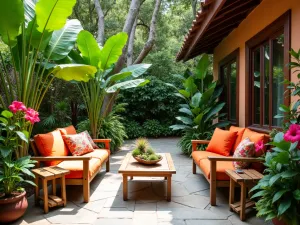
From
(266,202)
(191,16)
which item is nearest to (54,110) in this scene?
(266,202)

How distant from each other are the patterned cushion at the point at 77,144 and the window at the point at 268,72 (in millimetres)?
3119

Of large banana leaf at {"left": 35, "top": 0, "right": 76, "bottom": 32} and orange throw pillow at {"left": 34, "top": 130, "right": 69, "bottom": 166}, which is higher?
large banana leaf at {"left": 35, "top": 0, "right": 76, "bottom": 32}

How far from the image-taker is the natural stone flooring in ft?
9.21

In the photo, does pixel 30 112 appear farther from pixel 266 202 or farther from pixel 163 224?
pixel 266 202

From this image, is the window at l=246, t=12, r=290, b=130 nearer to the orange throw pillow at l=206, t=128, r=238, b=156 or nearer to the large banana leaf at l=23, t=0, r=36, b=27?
the orange throw pillow at l=206, t=128, r=238, b=156

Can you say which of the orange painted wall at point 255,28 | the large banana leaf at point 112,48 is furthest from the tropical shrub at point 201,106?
the large banana leaf at point 112,48

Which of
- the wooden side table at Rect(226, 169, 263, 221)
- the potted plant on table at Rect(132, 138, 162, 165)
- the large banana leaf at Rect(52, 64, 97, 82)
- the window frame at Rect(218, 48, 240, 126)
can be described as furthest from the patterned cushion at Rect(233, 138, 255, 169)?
the large banana leaf at Rect(52, 64, 97, 82)

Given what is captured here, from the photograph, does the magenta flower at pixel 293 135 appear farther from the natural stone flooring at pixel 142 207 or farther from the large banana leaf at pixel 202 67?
the large banana leaf at pixel 202 67

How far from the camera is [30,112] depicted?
9.57ft

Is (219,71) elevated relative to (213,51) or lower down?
lower down

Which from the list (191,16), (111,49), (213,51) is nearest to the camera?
(111,49)

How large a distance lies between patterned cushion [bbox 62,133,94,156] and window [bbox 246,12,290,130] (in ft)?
10.2

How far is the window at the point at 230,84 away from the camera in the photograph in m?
5.86

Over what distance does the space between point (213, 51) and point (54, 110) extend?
570 cm
